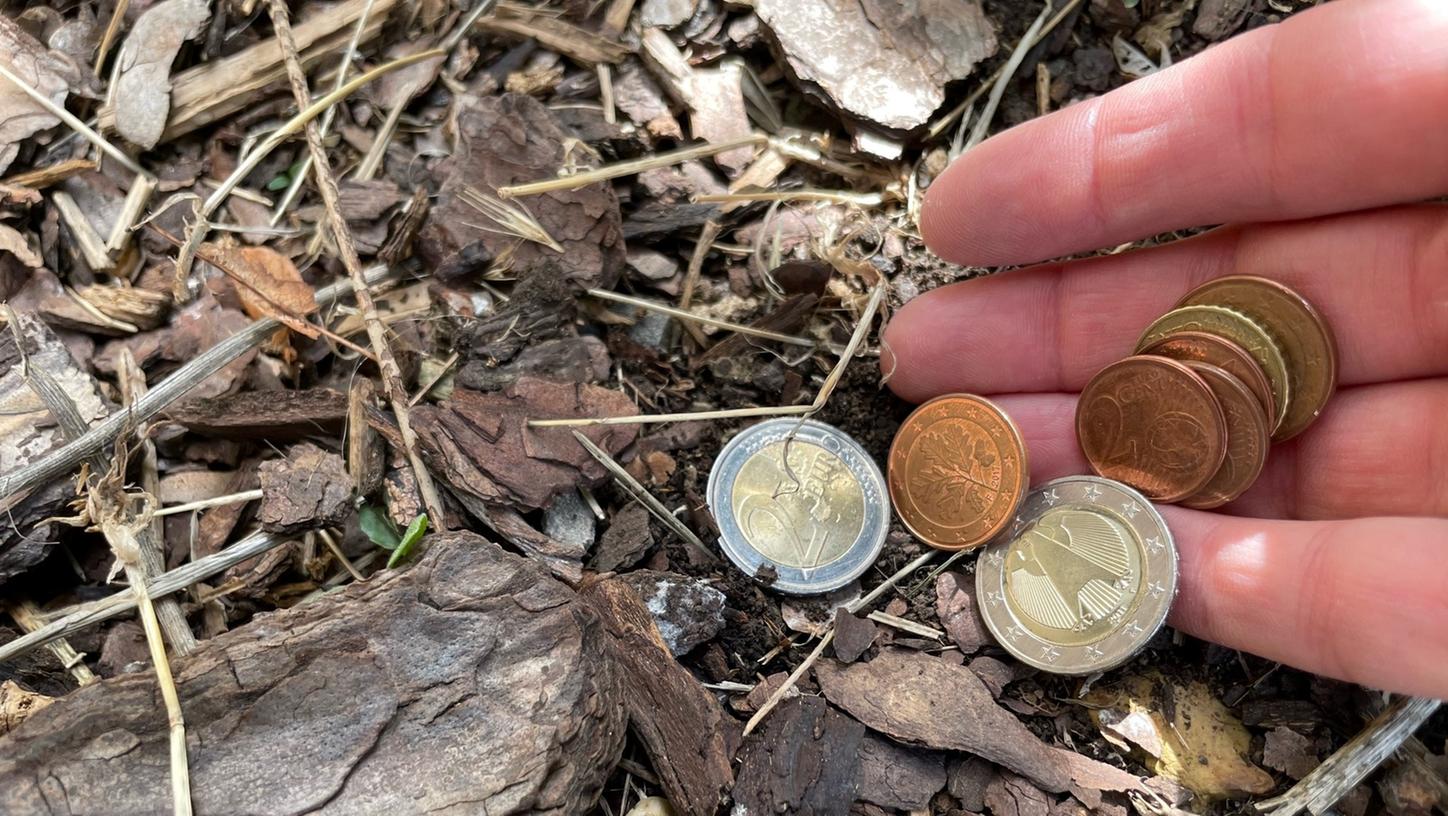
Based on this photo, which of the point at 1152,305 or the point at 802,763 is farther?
the point at 1152,305

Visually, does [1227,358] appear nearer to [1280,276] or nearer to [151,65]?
[1280,276]

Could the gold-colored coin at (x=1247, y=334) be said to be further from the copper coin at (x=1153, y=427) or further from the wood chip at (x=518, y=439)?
the wood chip at (x=518, y=439)

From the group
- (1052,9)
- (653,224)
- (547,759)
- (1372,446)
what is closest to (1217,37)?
(1052,9)

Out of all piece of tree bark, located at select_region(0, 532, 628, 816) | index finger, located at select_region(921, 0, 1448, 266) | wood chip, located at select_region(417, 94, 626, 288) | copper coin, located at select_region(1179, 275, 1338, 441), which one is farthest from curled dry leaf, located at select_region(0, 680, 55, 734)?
copper coin, located at select_region(1179, 275, 1338, 441)

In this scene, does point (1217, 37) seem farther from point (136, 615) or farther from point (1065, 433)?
point (136, 615)

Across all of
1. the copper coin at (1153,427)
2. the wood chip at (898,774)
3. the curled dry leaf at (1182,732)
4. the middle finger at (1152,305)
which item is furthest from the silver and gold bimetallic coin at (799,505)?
the curled dry leaf at (1182,732)

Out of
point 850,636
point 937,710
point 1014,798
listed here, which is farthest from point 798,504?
point 1014,798

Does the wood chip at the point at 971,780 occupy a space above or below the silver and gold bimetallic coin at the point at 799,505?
below
